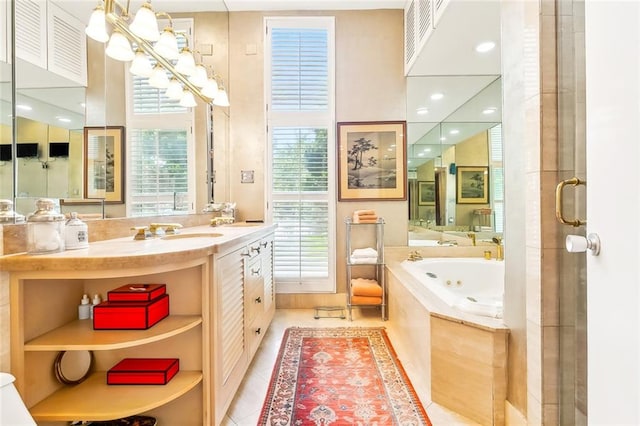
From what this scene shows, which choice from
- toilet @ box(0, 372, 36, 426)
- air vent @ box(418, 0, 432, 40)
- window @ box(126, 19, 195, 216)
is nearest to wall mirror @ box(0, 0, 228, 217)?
window @ box(126, 19, 195, 216)

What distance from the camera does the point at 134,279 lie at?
1.30m

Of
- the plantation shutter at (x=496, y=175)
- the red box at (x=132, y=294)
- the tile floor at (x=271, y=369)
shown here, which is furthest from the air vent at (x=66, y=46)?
the plantation shutter at (x=496, y=175)

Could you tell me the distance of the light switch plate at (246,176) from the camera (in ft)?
9.68

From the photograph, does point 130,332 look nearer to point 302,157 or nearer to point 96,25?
point 96,25

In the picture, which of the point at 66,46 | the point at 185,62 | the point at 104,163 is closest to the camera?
the point at 66,46

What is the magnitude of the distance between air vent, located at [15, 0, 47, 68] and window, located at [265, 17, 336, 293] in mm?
1857

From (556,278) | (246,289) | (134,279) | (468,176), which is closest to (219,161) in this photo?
(246,289)

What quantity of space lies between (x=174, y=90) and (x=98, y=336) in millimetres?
1730

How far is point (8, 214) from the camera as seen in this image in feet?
3.36

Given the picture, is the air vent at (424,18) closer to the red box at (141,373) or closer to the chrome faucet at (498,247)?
the chrome faucet at (498,247)

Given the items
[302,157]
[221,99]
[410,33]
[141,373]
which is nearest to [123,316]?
[141,373]

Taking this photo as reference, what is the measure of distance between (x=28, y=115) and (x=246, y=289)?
4.03 feet

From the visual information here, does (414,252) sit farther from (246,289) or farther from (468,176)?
(246,289)

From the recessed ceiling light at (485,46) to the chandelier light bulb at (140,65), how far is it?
238 cm
